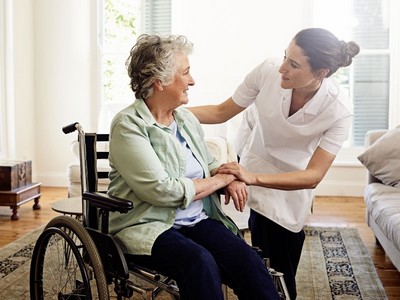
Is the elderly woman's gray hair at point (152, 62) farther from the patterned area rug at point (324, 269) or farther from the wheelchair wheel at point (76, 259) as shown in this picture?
the patterned area rug at point (324, 269)

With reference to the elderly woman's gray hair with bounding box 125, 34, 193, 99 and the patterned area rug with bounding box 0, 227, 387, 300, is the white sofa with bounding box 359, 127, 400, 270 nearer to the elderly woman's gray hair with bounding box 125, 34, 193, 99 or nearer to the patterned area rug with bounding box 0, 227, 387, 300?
the patterned area rug with bounding box 0, 227, 387, 300

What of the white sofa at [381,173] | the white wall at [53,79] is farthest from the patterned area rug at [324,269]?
the white wall at [53,79]

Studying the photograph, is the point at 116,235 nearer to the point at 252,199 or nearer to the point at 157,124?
the point at 157,124

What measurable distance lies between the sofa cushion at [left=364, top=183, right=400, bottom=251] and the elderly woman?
2.92 feet

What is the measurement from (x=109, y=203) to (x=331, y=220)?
2790 mm

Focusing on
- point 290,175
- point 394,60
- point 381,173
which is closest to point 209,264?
point 290,175

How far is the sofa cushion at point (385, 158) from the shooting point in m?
3.31

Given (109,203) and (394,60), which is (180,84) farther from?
(394,60)

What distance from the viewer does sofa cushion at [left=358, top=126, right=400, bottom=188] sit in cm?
331

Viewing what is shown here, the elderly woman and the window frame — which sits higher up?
the window frame

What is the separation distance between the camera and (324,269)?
3105 mm

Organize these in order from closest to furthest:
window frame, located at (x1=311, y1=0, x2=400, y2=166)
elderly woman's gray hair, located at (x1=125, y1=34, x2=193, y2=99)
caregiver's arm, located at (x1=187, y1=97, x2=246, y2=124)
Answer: elderly woman's gray hair, located at (x1=125, y1=34, x2=193, y2=99)
caregiver's arm, located at (x1=187, y1=97, x2=246, y2=124)
window frame, located at (x1=311, y1=0, x2=400, y2=166)

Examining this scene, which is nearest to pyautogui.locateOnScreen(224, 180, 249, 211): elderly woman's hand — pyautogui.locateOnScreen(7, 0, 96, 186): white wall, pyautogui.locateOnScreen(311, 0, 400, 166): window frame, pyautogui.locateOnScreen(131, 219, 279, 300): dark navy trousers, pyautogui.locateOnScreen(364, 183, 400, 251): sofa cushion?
pyautogui.locateOnScreen(131, 219, 279, 300): dark navy trousers

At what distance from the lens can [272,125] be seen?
84.4 inches
